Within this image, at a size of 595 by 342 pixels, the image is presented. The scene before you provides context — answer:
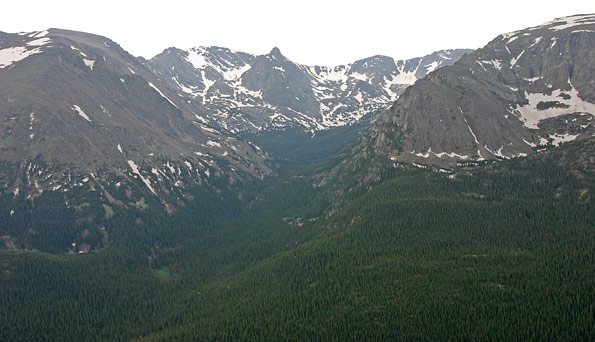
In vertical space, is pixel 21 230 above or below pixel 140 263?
above

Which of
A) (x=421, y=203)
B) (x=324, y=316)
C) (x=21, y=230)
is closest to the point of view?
(x=324, y=316)

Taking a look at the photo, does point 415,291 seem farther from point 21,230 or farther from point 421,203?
point 21,230

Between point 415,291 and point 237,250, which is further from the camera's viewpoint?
point 237,250

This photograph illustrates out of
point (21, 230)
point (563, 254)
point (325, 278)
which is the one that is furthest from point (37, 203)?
point (563, 254)

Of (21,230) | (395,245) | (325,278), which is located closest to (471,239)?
(395,245)

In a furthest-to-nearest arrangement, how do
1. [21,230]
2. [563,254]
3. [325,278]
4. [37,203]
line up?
[37,203] → [21,230] → [325,278] → [563,254]

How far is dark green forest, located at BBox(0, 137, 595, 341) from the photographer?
105 m

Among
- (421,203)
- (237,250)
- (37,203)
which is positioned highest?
(37,203)

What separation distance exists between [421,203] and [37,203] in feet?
570

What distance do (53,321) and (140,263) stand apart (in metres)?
51.4

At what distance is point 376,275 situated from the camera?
128m

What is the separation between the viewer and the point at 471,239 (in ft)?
463

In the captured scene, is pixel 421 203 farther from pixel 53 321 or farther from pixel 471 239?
pixel 53 321

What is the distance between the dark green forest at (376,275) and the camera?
105 meters
